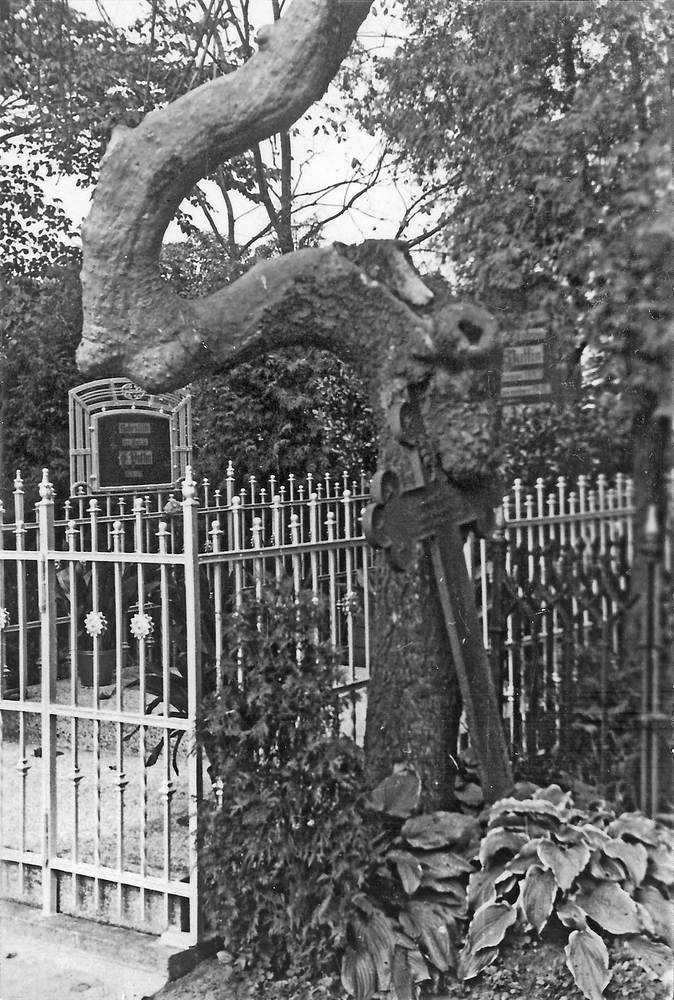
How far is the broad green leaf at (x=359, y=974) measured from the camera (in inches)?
117

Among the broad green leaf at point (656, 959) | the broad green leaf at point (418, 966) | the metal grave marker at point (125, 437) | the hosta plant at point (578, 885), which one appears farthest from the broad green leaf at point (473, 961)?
the metal grave marker at point (125, 437)

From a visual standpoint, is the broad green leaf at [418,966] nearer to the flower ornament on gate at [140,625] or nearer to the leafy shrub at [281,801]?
the leafy shrub at [281,801]

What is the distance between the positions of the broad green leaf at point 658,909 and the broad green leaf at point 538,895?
0.26m

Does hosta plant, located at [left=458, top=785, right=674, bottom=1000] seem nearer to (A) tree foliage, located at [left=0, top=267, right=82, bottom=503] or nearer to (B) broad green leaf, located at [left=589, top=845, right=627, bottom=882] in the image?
(B) broad green leaf, located at [left=589, top=845, right=627, bottom=882]

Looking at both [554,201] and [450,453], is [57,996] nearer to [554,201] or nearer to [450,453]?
[450,453]

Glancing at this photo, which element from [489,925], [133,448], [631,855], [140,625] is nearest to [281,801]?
[489,925]

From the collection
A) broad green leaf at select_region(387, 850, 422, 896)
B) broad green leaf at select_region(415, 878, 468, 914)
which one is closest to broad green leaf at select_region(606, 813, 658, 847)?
broad green leaf at select_region(415, 878, 468, 914)

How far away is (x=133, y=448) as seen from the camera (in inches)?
151

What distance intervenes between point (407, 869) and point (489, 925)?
29 centimetres

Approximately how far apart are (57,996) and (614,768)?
2063 millimetres

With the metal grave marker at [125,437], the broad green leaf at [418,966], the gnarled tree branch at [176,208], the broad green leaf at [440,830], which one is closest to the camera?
the broad green leaf at [418,966]

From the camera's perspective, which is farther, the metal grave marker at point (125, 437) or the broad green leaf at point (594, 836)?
the metal grave marker at point (125, 437)

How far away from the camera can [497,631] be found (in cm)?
313

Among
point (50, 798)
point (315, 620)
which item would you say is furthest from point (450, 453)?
point (50, 798)
